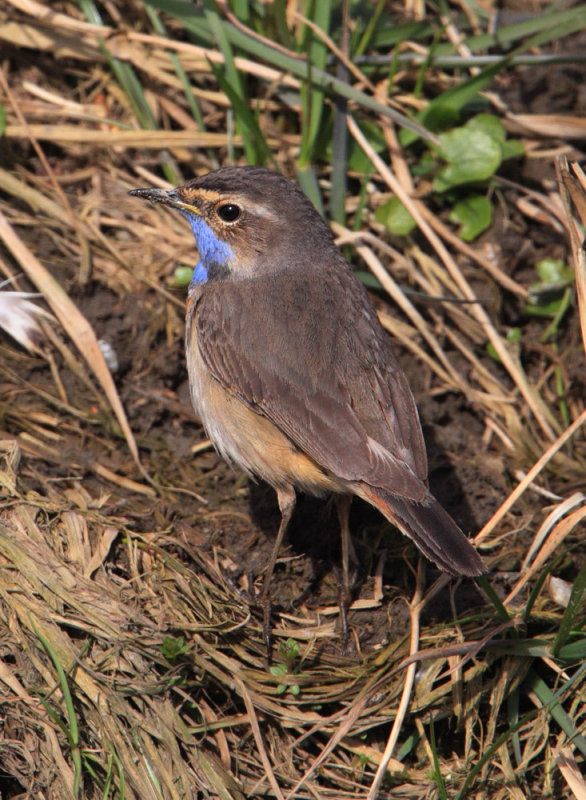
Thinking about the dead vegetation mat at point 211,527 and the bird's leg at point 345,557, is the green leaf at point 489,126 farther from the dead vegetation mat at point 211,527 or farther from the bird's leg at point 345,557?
the bird's leg at point 345,557

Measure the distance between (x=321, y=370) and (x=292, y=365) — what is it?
5.8 inches

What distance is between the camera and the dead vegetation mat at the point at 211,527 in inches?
162

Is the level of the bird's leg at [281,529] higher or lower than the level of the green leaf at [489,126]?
lower

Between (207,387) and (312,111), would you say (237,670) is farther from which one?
(312,111)

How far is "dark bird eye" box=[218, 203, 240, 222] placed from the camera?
494cm

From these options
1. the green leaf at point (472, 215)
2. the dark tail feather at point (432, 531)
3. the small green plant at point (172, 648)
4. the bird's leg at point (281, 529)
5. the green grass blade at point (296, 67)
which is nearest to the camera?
the dark tail feather at point (432, 531)

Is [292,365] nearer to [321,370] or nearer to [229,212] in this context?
[321,370]

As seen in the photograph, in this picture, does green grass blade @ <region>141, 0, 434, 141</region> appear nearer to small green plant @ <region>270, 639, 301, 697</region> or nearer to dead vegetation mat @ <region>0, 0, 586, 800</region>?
dead vegetation mat @ <region>0, 0, 586, 800</region>

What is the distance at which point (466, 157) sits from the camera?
5910mm

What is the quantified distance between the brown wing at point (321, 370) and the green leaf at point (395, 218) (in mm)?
1066

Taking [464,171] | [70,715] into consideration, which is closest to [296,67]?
[464,171]

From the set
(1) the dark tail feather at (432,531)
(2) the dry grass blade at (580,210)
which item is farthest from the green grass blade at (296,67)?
(1) the dark tail feather at (432,531)

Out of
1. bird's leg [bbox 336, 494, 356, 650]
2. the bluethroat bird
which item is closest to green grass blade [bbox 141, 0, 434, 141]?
the bluethroat bird

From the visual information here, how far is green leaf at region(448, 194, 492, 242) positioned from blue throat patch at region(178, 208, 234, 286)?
1810mm
